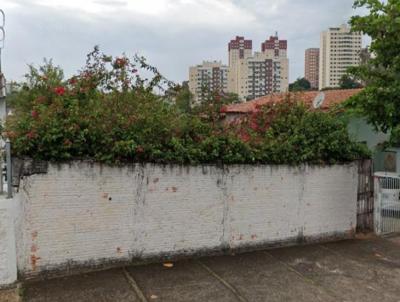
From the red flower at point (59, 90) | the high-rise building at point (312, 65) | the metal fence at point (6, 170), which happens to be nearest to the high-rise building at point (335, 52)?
the high-rise building at point (312, 65)

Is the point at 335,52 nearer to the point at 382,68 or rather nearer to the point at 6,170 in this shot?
the point at 382,68

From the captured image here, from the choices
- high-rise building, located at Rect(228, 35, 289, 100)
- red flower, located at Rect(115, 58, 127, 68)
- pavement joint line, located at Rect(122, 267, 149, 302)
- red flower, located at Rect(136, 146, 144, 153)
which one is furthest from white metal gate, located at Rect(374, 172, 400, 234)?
high-rise building, located at Rect(228, 35, 289, 100)

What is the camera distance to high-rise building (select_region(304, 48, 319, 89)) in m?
68.4

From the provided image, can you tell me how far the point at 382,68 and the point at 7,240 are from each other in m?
7.84

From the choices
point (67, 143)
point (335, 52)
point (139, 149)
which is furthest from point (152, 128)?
point (335, 52)

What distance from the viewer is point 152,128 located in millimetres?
6395

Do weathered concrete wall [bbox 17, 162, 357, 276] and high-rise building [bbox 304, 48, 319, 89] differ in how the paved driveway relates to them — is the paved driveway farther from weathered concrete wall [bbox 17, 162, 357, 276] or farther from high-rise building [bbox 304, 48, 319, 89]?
high-rise building [bbox 304, 48, 319, 89]

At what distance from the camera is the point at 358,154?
8586mm

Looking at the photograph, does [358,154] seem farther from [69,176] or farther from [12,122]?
[12,122]

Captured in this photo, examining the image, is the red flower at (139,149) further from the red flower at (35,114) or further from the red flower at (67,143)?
the red flower at (35,114)

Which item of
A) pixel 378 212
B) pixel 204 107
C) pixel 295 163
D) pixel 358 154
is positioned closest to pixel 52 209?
pixel 204 107

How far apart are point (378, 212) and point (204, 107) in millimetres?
4686

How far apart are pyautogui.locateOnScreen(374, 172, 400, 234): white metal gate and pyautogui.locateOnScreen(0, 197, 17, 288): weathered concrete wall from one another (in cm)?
745

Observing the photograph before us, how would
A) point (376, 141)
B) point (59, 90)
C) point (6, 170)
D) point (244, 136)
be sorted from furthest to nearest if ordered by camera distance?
point (376, 141)
point (244, 136)
point (59, 90)
point (6, 170)
